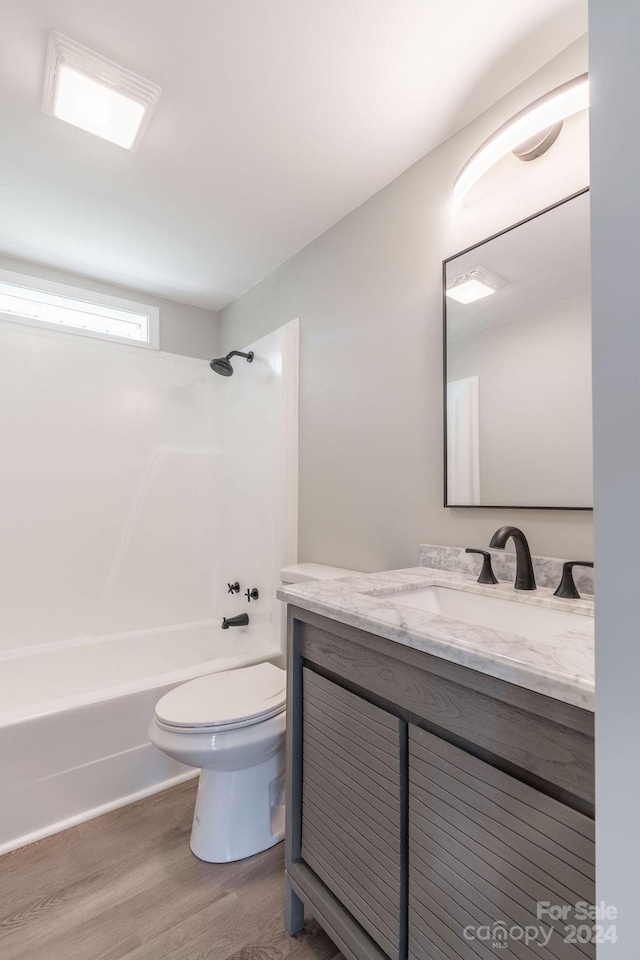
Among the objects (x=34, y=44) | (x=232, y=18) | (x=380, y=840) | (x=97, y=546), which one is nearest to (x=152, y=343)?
(x=97, y=546)

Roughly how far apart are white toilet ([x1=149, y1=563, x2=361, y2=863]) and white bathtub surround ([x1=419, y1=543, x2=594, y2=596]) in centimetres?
74

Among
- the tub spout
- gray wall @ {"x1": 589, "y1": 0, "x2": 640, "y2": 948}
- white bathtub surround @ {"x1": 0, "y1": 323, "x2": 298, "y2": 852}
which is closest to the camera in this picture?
gray wall @ {"x1": 589, "y1": 0, "x2": 640, "y2": 948}

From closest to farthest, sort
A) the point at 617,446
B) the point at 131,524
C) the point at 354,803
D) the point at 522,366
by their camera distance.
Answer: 1. the point at 617,446
2. the point at 354,803
3. the point at 522,366
4. the point at 131,524

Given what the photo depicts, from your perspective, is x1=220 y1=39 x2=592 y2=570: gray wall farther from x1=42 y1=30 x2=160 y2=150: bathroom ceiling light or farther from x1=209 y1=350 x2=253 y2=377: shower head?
x1=42 y1=30 x2=160 y2=150: bathroom ceiling light

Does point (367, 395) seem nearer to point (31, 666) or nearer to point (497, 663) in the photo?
point (497, 663)

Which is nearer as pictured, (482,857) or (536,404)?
(482,857)

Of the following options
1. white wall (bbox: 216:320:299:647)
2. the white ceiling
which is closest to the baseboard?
white wall (bbox: 216:320:299:647)

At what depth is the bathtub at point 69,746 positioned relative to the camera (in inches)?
64.6

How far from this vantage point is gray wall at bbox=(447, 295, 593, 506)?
1235 millimetres

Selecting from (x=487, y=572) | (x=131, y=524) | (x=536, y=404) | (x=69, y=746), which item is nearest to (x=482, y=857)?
(x=487, y=572)

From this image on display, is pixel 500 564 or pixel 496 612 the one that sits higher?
pixel 500 564

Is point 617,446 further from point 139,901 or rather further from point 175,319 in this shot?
point 175,319

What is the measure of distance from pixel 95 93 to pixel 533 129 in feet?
4.42

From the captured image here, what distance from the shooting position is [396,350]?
5.92 feet
